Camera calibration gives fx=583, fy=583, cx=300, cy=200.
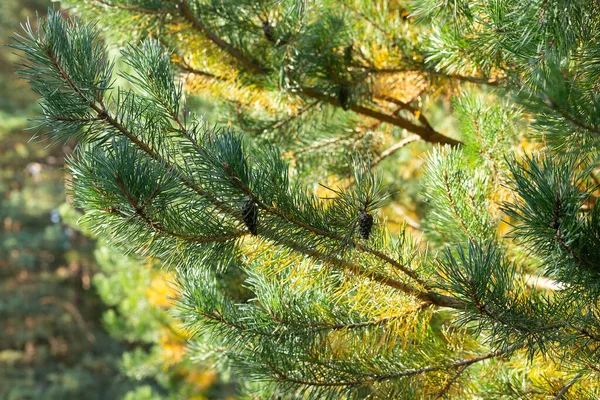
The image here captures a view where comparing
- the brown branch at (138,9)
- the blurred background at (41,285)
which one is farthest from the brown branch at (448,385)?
the blurred background at (41,285)

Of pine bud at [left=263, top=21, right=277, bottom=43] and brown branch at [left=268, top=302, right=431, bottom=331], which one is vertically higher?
pine bud at [left=263, top=21, right=277, bottom=43]

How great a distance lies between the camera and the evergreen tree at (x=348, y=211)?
87 centimetres

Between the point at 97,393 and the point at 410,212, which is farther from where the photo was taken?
the point at 97,393

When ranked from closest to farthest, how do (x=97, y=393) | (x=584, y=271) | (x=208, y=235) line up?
(x=584, y=271) → (x=208, y=235) → (x=97, y=393)

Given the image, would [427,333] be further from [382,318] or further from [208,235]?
[208,235]

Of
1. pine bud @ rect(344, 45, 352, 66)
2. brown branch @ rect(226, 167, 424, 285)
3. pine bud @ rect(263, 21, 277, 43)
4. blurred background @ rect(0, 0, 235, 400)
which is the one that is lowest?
blurred background @ rect(0, 0, 235, 400)

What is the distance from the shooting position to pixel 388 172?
3.04 meters

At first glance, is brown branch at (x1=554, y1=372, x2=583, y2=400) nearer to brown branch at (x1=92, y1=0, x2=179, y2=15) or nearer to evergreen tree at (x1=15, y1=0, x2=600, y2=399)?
evergreen tree at (x1=15, y1=0, x2=600, y2=399)

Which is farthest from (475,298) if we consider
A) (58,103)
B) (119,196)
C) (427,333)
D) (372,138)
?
(372,138)

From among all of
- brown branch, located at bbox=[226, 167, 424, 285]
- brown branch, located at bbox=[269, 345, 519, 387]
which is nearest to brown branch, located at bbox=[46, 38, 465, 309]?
brown branch, located at bbox=[226, 167, 424, 285]

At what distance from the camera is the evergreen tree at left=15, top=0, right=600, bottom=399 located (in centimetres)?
87

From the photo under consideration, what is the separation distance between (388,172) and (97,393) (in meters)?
6.97

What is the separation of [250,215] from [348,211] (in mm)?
170

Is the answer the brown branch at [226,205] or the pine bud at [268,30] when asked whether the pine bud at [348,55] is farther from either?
the brown branch at [226,205]
